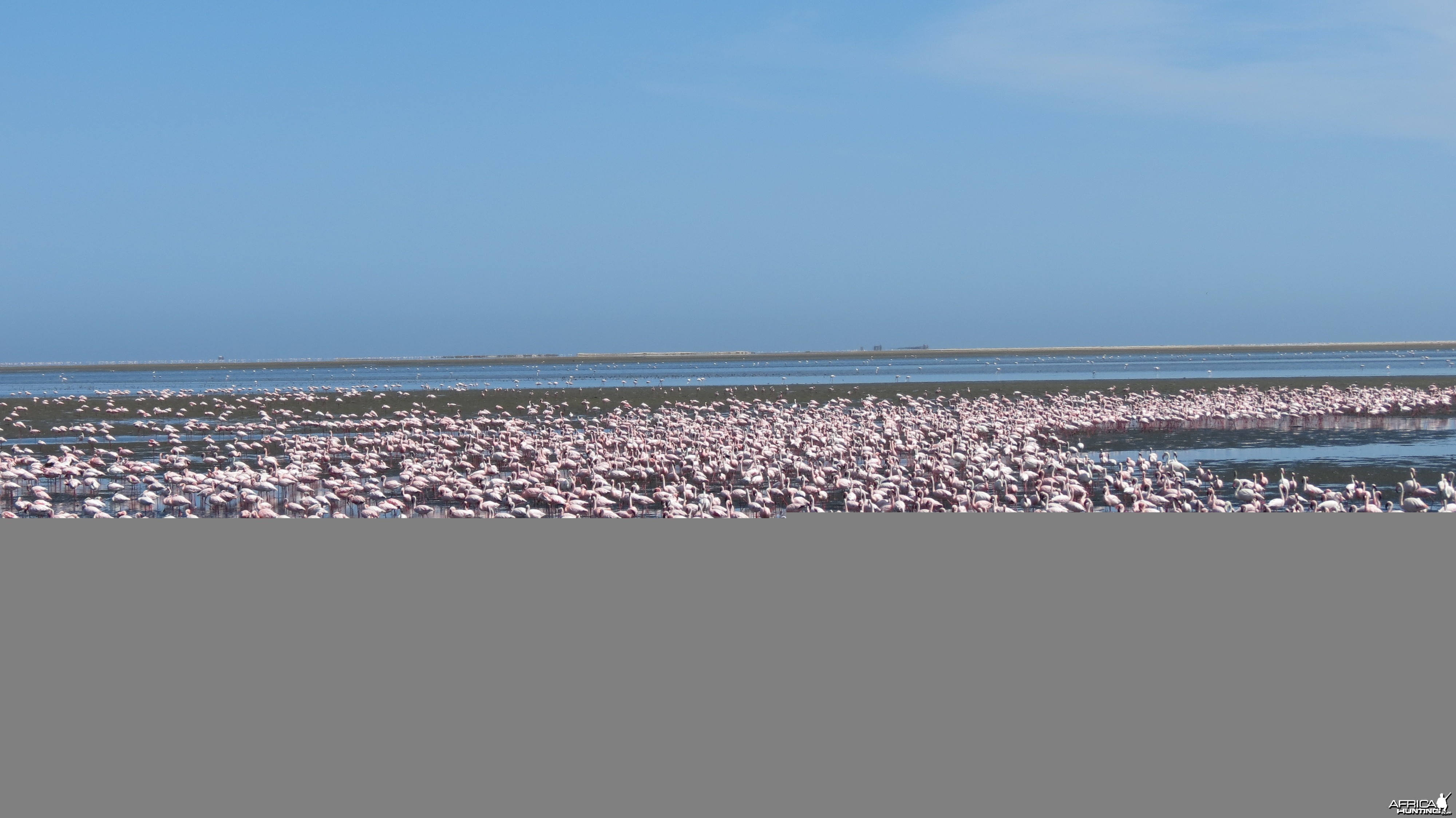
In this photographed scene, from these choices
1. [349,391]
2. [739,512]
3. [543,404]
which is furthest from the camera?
[349,391]

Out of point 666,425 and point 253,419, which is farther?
point 253,419

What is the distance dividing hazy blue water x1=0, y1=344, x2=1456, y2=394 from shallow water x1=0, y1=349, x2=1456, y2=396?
0.20 meters

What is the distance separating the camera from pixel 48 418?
42656mm

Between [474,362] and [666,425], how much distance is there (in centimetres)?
11657

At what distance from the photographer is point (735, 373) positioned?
3457 inches

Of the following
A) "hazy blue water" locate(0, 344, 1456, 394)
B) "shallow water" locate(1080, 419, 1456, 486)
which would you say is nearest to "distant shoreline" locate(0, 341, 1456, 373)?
"hazy blue water" locate(0, 344, 1456, 394)

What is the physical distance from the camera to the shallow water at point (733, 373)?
68500 mm

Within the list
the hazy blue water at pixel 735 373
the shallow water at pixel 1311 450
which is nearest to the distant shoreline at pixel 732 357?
the hazy blue water at pixel 735 373

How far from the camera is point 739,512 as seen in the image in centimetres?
1755

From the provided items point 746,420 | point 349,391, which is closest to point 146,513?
point 746,420

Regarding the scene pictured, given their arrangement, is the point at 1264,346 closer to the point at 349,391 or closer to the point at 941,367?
the point at 941,367

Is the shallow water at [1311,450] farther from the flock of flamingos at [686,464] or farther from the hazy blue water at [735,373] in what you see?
the hazy blue water at [735,373]

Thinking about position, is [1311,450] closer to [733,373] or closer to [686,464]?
[686,464]

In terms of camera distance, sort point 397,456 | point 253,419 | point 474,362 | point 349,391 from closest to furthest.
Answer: point 397,456 < point 253,419 < point 349,391 < point 474,362
